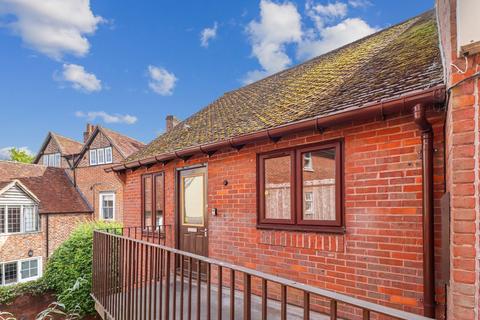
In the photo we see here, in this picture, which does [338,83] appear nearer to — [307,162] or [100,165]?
[307,162]

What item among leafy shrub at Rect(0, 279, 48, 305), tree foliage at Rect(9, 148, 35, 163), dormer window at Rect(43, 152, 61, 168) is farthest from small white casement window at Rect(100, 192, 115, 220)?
tree foliage at Rect(9, 148, 35, 163)

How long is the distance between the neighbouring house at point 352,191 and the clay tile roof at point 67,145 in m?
19.5

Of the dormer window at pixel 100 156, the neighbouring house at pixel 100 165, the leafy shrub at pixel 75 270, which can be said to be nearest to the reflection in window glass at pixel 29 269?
the neighbouring house at pixel 100 165

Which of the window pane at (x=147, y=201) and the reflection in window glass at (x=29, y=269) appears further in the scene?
the reflection in window glass at (x=29, y=269)

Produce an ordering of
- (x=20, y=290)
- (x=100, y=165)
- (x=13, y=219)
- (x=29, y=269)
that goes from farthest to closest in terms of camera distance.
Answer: (x=100, y=165)
(x=29, y=269)
(x=13, y=219)
(x=20, y=290)

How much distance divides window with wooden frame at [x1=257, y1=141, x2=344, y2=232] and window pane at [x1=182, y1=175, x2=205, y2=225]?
1788 mm

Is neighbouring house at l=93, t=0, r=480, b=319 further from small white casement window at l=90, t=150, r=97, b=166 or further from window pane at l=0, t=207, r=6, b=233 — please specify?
small white casement window at l=90, t=150, r=97, b=166

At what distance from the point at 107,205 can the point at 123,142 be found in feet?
13.8

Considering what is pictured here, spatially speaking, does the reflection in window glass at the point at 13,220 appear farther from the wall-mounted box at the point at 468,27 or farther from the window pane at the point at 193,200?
the wall-mounted box at the point at 468,27

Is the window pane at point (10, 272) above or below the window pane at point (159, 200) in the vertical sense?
below

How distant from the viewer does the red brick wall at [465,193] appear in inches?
81.7

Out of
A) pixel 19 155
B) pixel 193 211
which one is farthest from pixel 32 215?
pixel 19 155

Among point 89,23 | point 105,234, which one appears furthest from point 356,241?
point 89,23

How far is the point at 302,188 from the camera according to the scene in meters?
4.69
